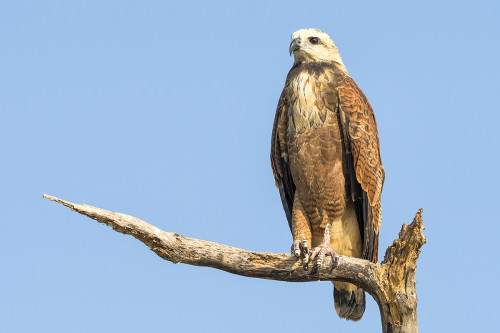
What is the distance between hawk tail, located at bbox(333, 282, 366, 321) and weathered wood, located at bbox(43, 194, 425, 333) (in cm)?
104

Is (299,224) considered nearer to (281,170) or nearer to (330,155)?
(281,170)

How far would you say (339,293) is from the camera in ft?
25.6

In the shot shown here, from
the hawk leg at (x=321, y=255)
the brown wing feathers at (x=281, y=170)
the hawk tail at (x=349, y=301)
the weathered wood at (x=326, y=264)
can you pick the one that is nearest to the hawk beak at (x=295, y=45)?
the brown wing feathers at (x=281, y=170)

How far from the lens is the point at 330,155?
7.39m

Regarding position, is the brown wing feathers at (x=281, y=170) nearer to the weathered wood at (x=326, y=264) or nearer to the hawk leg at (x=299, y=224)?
the hawk leg at (x=299, y=224)

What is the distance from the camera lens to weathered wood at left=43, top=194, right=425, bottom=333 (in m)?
6.01

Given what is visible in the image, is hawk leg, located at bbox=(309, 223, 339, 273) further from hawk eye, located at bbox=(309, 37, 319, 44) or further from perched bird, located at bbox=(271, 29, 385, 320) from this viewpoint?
hawk eye, located at bbox=(309, 37, 319, 44)

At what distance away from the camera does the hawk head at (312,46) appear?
7824 mm

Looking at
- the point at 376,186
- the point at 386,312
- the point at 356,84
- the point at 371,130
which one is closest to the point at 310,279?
the point at 386,312

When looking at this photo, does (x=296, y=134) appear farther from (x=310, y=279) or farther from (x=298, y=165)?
(x=310, y=279)

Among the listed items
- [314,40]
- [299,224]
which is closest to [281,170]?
[299,224]

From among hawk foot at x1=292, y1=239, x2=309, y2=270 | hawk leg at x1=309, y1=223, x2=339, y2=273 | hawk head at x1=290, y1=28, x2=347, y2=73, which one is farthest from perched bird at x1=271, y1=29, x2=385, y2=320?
hawk foot at x1=292, y1=239, x2=309, y2=270

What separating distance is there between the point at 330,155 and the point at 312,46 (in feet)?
4.63

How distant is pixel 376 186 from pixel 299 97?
4.42 feet
